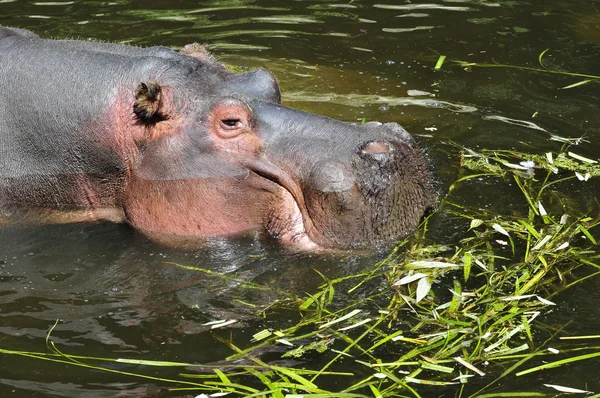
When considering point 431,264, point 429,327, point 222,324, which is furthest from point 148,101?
point 429,327

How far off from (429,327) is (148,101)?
1.90 m

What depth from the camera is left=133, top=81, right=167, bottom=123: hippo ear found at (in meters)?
5.21

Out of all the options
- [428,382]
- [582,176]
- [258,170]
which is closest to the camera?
[428,382]

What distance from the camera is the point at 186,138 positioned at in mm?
5359

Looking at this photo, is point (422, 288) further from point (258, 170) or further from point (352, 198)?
point (258, 170)

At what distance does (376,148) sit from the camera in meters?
5.20

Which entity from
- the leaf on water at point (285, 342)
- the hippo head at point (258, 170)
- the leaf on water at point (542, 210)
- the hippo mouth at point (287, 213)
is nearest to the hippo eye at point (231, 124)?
the hippo head at point (258, 170)

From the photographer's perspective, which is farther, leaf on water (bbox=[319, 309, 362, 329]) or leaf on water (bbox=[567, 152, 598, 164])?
leaf on water (bbox=[567, 152, 598, 164])

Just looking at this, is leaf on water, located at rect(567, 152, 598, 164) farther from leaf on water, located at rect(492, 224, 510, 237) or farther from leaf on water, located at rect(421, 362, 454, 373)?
leaf on water, located at rect(421, 362, 454, 373)

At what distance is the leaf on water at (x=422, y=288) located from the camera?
15.8 ft

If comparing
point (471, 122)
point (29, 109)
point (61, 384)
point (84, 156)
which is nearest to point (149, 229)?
point (84, 156)

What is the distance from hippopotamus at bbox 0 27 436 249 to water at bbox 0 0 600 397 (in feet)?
0.57

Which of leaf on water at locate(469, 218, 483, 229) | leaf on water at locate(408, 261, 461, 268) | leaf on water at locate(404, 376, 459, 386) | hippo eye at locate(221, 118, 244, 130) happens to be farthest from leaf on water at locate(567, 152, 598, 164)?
leaf on water at locate(404, 376, 459, 386)

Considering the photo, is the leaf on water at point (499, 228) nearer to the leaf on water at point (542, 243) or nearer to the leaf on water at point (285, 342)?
the leaf on water at point (542, 243)
